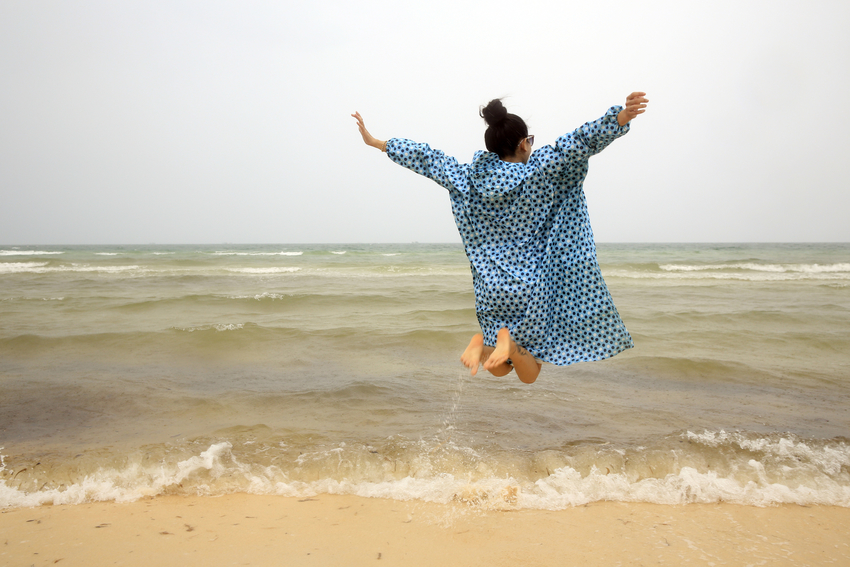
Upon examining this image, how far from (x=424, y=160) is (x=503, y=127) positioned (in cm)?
57

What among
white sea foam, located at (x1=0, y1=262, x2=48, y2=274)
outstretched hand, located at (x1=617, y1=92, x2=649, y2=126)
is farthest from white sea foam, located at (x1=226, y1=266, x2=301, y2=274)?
outstretched hand, located at (x1=617, y1=92, x2=649, y2=126)

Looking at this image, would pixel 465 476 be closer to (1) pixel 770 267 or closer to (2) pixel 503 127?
(2) pixel 503 127

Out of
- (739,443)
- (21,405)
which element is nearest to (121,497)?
(21,405)

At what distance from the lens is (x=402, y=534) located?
2.98m

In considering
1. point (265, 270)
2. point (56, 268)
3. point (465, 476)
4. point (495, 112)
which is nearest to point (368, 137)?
point (495, 112)

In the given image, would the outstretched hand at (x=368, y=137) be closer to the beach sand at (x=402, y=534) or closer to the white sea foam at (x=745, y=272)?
the beach sand at (x=402, y=534)

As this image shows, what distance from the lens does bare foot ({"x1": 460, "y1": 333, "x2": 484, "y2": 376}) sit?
3.11 metres

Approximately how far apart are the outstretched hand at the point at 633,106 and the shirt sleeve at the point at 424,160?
42.9 inches

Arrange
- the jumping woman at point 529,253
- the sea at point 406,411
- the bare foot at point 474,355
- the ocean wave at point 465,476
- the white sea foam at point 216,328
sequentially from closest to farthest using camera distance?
the bare foot at point 474,355, the jumping woman at point 529,253, the ocean wave at point 465,476, the sea at point 406,411, the white sea foam at point 216,328

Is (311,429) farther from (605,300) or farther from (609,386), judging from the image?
(609,386)

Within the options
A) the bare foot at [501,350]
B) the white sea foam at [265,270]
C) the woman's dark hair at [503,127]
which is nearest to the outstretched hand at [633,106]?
the woman's dark hair at [503,127]

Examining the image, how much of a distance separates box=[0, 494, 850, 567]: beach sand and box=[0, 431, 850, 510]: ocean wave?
11cm

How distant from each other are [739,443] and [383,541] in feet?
9.73

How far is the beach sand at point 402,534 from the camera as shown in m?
2.75
